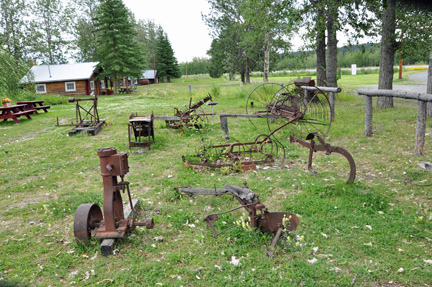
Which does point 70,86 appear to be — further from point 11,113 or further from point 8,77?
point 11,113

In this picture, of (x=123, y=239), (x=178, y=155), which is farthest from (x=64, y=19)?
(x=123, y=239)

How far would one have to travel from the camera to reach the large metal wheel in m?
3.63

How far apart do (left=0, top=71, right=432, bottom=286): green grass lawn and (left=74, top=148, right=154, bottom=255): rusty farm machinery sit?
167mm

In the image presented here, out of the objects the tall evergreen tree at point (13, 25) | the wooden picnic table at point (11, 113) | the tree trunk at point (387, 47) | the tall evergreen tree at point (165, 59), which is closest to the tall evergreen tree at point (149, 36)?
the tall evergreen tree at point (165, 59)

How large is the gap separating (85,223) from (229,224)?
1773 millimetres

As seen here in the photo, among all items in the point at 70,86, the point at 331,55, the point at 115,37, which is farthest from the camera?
the point at 70,86

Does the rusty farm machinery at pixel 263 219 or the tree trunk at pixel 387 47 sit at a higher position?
the tree trunk at pixel 387 47

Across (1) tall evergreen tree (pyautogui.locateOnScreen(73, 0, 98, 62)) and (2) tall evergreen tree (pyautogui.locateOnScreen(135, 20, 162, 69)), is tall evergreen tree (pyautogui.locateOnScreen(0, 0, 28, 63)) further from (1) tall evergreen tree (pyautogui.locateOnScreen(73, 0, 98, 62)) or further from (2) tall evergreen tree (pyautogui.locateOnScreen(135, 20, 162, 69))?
(2) tall evergreen tree (pyautogui.locateOnScreen(135, 20, 162, 69))

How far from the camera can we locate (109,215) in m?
3.61

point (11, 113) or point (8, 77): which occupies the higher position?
point (8, 77)

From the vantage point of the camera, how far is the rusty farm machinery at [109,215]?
3.54m

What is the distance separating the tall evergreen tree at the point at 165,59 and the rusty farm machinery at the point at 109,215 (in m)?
53.7

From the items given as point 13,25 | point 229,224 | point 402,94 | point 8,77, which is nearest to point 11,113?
point 8,77

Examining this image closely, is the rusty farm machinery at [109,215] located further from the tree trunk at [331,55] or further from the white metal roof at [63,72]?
the white metal roof at [63,72]
